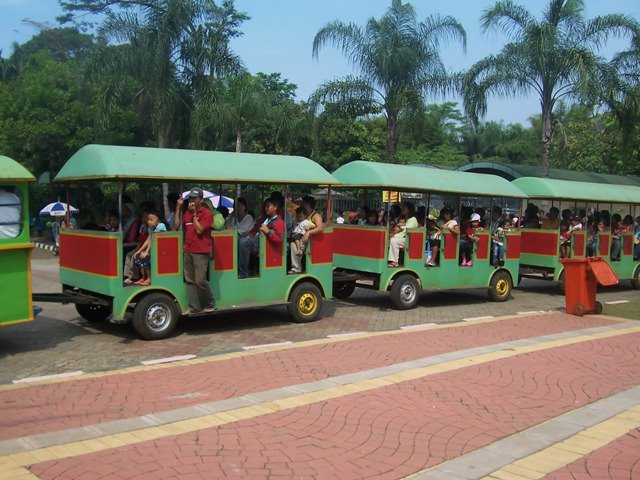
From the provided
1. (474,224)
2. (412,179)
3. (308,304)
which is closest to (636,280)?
(474,224)

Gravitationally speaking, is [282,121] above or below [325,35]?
below

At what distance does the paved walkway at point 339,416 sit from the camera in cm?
488

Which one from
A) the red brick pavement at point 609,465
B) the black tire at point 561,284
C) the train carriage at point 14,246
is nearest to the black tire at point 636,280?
the black tire at point 561,284

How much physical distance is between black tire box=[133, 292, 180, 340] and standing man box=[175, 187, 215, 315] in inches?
8.8

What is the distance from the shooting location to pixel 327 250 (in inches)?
429

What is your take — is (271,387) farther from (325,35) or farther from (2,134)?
(2,134)

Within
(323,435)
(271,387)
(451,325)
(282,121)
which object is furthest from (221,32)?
(323,435)

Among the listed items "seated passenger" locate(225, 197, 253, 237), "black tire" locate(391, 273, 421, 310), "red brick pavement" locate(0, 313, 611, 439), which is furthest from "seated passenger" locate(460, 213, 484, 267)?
"seated passenger" locate(225, 197, 253, 237)

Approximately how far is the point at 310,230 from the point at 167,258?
253cm

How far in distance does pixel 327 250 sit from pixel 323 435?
560 centimetres

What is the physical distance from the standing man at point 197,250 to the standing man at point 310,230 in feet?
5.77

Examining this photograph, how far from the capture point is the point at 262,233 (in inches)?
396

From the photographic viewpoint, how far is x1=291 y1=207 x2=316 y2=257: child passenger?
10516mm

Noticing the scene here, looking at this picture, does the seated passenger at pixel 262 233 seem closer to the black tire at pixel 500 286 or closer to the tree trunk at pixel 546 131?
the black tire at pixel 500 286
